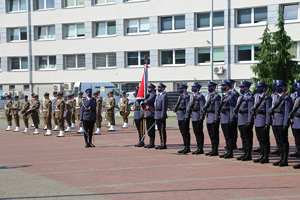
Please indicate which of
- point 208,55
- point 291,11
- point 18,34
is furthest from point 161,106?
point 18,34

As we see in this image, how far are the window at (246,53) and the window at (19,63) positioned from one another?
2061cm

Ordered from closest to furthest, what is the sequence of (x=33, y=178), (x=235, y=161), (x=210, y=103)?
(x=33, y=178) → (x=235, y=161) → (x=210, y=103)

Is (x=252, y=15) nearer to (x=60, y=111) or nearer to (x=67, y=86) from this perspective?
(x=67, y=86)

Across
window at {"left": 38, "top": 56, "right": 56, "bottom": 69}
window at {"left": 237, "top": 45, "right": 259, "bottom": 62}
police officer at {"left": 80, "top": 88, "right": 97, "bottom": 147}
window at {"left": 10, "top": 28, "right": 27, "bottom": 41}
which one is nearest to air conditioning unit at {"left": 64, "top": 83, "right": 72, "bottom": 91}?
window at {"left": 38, "top": 56, "right": 56, "bottom": 69}

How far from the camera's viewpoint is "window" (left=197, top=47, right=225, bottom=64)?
3250cm

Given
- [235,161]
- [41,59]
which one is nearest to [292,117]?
[235,161]

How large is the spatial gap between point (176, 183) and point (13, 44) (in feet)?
116

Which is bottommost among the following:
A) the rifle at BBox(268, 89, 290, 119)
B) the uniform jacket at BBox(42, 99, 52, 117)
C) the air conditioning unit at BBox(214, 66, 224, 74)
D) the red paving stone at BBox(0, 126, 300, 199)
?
the red paving stone at BBox(0, 126, 300, 199)

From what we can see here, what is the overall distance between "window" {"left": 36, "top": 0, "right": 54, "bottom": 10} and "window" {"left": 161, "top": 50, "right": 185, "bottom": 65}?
12167 millimetres

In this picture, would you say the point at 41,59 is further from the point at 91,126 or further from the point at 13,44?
the point at 91,126

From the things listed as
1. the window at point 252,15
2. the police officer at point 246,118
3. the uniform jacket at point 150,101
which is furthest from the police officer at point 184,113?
the window at point 252,15

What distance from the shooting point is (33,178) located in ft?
27.1

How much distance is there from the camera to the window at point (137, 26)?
34969 mm

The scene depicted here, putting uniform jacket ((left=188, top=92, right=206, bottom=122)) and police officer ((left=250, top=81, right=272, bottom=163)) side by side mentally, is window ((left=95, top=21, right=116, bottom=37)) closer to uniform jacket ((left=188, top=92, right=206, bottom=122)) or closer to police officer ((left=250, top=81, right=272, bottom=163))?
uniform jacket ((left=188, top=92, right=206, bottom=122))
